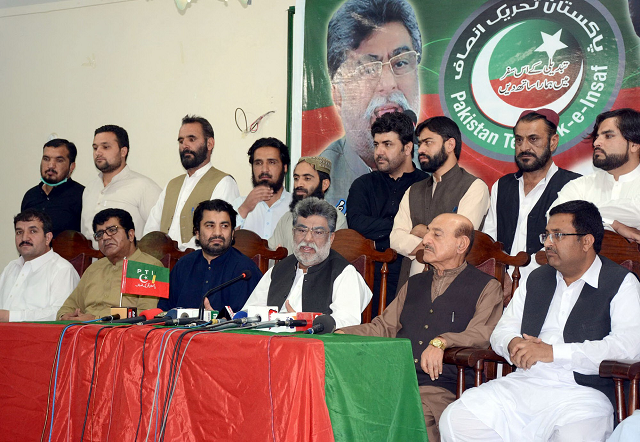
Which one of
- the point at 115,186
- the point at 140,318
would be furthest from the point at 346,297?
the point at 115,186

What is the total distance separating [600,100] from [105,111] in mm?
4603

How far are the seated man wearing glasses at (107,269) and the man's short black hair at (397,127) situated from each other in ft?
5.96

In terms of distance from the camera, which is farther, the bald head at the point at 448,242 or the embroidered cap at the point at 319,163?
the embroidered cap at the point at 319,163

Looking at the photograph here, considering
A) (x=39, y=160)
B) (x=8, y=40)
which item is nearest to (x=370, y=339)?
(x=39, y=160)

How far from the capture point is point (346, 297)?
378 centimetres

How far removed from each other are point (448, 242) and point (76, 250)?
3.16 m

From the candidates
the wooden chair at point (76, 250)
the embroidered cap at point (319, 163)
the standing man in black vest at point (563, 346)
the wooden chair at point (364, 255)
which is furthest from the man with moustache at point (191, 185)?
the standing man in black vest at point (563, 346)

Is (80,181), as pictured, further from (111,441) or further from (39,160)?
(111,441)

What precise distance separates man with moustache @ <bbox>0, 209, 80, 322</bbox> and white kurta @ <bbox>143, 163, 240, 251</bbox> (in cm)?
89

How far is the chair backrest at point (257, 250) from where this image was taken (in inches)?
181

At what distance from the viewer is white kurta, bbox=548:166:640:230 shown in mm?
3559

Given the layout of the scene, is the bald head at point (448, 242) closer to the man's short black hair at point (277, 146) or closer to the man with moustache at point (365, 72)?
the man with moustache at point (365, 72)

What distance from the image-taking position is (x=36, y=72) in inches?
279

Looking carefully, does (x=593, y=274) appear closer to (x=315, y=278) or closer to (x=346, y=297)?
(x=346, y=297)
